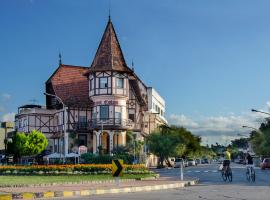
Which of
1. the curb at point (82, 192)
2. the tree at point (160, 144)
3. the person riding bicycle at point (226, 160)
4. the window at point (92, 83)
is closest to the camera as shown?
the curb at point (82, 192)

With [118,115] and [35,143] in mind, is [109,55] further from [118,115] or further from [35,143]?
[35,143]

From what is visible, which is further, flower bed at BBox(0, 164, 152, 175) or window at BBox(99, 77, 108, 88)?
window at BBox(99, 77, 108, 88)

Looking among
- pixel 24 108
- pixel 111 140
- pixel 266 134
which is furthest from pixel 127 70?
pixel 266 134

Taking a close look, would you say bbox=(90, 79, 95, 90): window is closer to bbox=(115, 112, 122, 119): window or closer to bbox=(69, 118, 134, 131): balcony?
bbox=(69, 118, 134, 131): balcony

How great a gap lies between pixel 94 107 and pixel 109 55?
721cm

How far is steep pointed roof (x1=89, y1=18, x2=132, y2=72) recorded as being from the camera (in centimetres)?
6669

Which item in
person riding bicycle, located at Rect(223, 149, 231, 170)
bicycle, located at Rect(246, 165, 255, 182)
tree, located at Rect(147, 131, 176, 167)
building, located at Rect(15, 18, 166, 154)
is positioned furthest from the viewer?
tree, located at Rect(147, 131, 176, 167)

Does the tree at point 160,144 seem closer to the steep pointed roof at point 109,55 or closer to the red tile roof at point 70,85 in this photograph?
the red tile roof at point 70,85

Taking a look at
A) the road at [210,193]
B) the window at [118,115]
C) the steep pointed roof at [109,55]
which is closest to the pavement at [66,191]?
the road at [210,193]

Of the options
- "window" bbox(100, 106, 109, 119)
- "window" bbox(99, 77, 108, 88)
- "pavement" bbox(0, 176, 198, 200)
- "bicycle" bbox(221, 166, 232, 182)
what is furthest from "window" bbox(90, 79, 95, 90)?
"pavement" bbox(0, 176, 198, 200)

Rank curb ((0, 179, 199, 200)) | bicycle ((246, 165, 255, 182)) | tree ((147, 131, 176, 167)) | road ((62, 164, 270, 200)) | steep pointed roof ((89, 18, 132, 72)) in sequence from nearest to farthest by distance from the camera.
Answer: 1. road ((62, 164, 270, 200))
2. curb ((0, 179, 199, 200))
3. bicycle ((246, 165, 255, 182))
4. steep pointed roof ((89, 18, 132, 72))
5. tree ((147, 131, 176, 167))

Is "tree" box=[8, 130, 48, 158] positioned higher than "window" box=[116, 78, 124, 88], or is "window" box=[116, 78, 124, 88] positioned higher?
"window" box=[116, 78, 124, 88]

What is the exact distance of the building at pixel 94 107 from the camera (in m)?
66.3

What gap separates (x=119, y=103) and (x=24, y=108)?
20.1 meters
